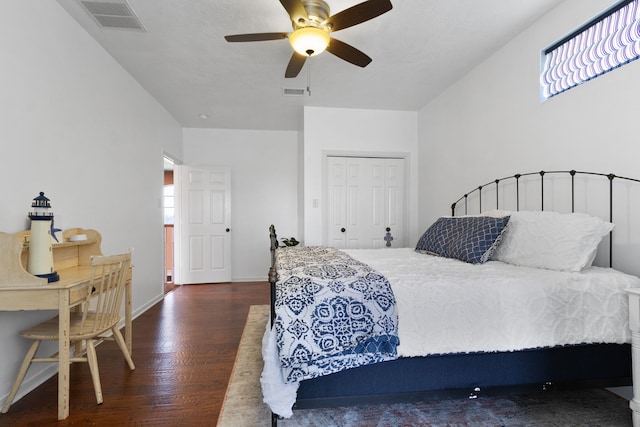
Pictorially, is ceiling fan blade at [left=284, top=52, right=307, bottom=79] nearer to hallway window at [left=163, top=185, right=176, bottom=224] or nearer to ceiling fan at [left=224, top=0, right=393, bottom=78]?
ceiling fan at [left=224, top=0, right=393, bottom=78]

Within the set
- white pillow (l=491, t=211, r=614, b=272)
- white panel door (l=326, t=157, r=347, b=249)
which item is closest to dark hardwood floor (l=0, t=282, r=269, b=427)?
white panel door (l=326, t=157, r=347, b=249)

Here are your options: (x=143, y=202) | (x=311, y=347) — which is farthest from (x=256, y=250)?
(x=311, y=347)

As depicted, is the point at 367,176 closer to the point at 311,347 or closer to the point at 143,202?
the point at 143,202

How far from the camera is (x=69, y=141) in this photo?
250cm

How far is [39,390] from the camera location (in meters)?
2.09

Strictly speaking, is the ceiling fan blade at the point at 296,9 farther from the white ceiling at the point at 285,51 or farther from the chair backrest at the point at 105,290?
the chair backrest at the point at 105,290

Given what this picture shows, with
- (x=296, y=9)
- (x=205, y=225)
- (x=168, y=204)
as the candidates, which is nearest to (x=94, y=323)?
(x=296, y=9)

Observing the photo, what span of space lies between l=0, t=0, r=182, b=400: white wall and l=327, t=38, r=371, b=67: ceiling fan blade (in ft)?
6.65

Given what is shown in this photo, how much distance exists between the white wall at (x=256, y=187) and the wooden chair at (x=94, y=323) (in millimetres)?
3367

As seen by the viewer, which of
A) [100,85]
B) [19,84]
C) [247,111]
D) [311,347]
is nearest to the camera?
[311,347]

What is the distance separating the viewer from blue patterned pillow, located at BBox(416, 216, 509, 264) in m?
2.23

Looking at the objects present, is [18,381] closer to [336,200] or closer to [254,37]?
[254,37]

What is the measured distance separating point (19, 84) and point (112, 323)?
164 cm

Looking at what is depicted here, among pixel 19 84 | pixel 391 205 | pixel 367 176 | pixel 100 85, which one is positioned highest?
pixel 100 85
